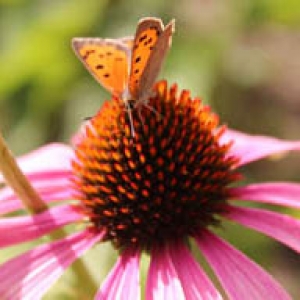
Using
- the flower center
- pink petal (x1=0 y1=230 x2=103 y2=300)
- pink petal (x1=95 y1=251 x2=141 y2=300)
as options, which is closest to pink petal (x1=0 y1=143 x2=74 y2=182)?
the flower center

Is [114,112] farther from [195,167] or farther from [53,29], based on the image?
[53,29]

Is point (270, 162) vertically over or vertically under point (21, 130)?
under

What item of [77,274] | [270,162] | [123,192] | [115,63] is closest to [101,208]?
[123,192]

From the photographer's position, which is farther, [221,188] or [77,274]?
[221,188]

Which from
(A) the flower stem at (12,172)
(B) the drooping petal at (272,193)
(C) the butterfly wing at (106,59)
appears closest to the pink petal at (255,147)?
(B) the drooping petal at (272,193)

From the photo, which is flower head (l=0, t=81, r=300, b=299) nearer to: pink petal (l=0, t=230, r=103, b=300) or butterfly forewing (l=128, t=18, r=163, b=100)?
pink petal (l=0, t=230, r=103, b=300)

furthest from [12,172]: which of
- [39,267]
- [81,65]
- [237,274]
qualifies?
[81,65]
